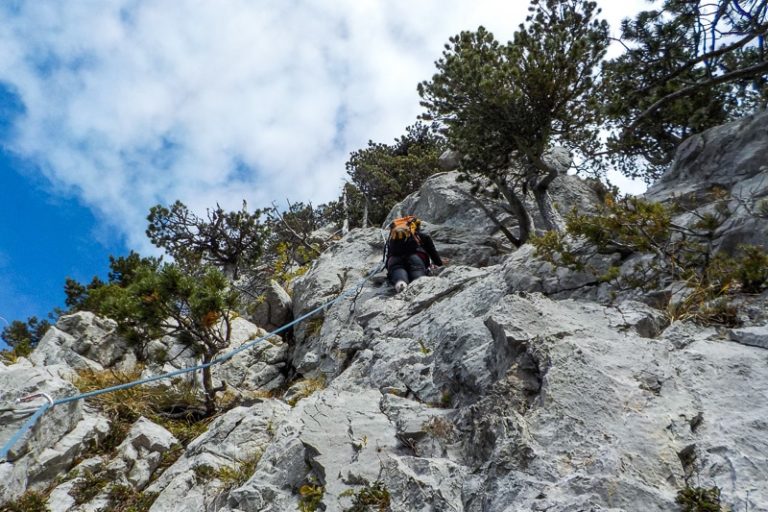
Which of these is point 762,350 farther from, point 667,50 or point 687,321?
point 667,50

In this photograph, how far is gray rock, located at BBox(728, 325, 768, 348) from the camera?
4935mm

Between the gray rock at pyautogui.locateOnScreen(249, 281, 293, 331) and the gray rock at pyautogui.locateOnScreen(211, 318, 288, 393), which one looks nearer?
the gray rock at pyautogui.locateOnScreen(211, 318, 288, 393)

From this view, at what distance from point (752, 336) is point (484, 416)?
9.01ft

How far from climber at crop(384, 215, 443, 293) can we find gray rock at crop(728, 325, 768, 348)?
6.77 meters

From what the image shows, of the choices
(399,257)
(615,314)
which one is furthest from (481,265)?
(615,314)

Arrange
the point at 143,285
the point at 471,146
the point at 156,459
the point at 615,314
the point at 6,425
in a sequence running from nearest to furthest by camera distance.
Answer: the point at 615,314
the point at 6,425
the point at 156,459
the point at 143,285
the point at 471,146

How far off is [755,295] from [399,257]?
23.4 ft

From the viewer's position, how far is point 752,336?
5.04 meters

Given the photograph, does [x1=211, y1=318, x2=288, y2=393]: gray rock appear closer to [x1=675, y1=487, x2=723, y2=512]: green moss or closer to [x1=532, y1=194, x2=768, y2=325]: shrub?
[x1=532, y1=194, x2=768, y2=325]: shrub

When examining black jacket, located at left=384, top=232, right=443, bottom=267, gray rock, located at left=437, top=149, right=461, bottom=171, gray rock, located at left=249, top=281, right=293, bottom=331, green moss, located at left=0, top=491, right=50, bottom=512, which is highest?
gray rock, located at left=437, top=149, right=461, bottom=171

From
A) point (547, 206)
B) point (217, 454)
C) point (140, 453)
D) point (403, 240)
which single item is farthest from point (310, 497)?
point (547, 206)

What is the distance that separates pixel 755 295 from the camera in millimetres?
5746

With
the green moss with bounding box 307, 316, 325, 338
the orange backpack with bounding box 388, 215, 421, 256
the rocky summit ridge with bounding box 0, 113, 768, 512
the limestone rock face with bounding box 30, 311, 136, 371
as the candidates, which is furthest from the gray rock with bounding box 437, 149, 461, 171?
the limestone rock face with bounding box 30, 311, 136, 371

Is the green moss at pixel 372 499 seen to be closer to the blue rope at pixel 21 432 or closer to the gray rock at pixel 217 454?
the gray rock at pixel 217 454
